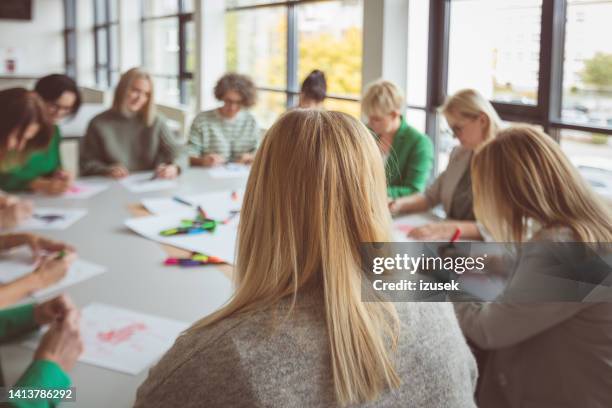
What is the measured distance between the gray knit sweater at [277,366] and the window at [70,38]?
10.3 m

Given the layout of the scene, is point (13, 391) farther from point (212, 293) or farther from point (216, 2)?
point (216, 2)

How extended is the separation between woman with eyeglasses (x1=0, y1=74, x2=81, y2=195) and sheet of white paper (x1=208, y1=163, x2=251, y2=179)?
721 millimetres

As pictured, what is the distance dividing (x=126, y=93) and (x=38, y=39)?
8.41 meters

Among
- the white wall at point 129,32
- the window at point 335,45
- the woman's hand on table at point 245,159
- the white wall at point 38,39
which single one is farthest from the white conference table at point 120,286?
the white wall at point 38,39

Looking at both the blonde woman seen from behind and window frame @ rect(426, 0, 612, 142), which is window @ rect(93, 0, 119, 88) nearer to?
window frame @ rect(426, 0, 612, 142)

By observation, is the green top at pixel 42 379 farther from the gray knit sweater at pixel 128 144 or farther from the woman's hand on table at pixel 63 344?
the gray knit sweater at pixel 128 144

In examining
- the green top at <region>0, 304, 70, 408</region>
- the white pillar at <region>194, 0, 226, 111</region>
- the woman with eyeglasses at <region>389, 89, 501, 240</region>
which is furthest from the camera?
the white pillar at <region>194, 0, 226, 111</region>

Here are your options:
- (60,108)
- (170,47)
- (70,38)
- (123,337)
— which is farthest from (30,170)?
(70,38)

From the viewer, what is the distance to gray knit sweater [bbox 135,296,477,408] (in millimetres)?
744

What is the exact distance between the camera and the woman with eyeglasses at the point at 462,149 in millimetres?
2293

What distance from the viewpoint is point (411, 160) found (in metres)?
2.72

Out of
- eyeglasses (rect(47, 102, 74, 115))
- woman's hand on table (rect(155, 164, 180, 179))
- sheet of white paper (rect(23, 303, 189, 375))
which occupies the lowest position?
sheet of white paper (rect(23, 303, 189, 375))

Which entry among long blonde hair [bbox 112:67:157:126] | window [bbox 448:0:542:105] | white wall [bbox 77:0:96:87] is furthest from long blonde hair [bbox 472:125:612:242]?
white wall [bbox 77:0:96:87]

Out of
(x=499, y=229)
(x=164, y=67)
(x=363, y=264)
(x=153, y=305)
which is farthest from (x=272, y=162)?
(x=164, y=67)
